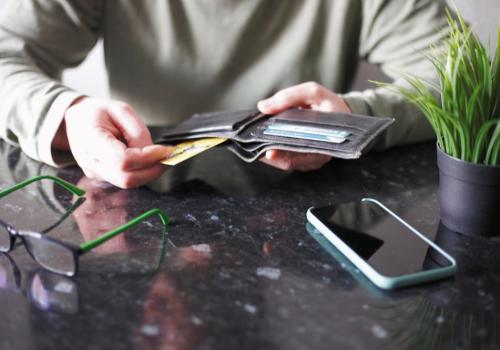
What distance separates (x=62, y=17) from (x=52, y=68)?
0.10 m

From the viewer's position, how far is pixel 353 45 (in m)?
1.21

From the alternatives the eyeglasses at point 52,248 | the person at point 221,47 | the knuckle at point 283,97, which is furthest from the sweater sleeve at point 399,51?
the eyeglasses at point 52,248

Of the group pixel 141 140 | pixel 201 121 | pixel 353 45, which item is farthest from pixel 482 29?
pixel 141 140

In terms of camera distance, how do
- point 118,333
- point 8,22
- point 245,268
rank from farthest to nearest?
point 8,22, point 245,268, point 118,333

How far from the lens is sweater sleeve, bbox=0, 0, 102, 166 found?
2.77 ft

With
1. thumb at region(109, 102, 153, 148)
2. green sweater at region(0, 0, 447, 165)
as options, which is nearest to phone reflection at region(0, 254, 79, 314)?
thumb at region(109, 102, 153, 148)

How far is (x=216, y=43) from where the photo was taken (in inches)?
45.0

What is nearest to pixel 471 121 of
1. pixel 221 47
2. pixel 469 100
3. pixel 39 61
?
pixel 469 100

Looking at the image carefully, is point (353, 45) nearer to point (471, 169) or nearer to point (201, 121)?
point (201, 121)

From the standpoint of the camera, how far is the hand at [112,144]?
75 centimetres

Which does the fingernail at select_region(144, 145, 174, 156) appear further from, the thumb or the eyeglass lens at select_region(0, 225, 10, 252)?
the eyeglass lens at select_region(0, 225, 10, 252)

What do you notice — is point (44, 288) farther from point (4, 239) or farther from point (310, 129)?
point (310, 129)

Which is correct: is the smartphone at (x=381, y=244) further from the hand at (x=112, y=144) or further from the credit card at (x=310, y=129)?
the hand at (x=112, y=144)

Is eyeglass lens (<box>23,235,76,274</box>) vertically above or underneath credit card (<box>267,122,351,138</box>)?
underneath
